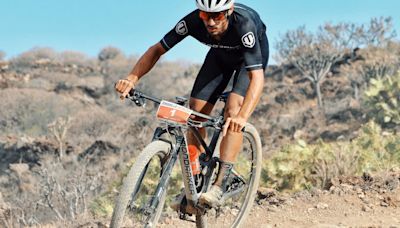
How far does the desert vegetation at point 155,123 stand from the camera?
924 cm

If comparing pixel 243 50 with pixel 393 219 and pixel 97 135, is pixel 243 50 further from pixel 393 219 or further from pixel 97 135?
pixel 97 135

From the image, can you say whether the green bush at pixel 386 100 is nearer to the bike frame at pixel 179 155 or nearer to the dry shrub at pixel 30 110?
the bike frame at pixel 179 155

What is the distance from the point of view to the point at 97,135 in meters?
31.6

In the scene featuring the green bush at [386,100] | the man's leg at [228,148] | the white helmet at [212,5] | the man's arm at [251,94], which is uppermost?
the green bush at [386,100]

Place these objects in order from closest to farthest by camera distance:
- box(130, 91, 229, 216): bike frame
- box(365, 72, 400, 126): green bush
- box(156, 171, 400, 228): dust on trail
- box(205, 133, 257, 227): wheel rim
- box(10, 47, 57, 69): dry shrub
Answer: box(130, 91, 229, 216): bike frame < box(205, 133, 257, 227): wheel rim < box(156, 171, 400, 228): dust on trail < box(365, 72, 400, 126): green bush < box(10, 47, 57, 69): dry shrub

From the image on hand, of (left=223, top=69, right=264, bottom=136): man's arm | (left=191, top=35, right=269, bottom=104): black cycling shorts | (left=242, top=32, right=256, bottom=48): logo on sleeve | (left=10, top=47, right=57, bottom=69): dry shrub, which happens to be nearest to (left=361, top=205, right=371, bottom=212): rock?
(left=191, top=35, right=269, bottom=104): black cycling shorts

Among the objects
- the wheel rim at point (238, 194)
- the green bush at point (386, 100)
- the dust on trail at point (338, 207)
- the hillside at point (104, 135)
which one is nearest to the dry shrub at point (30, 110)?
the hillside at point (104, 135)

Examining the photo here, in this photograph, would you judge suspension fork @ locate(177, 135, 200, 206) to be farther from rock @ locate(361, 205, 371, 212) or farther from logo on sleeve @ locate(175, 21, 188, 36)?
rock @ locate(361, 205, 371, 212)

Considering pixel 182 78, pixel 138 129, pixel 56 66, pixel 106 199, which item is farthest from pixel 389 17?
pixel 106 199

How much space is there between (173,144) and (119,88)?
0.57m

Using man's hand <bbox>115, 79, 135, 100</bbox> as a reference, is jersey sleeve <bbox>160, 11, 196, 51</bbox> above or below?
above

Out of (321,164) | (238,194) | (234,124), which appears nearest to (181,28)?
(234,124)

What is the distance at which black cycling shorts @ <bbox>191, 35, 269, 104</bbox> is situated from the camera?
4.55 m

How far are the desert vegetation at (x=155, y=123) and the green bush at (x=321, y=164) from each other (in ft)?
0.07
